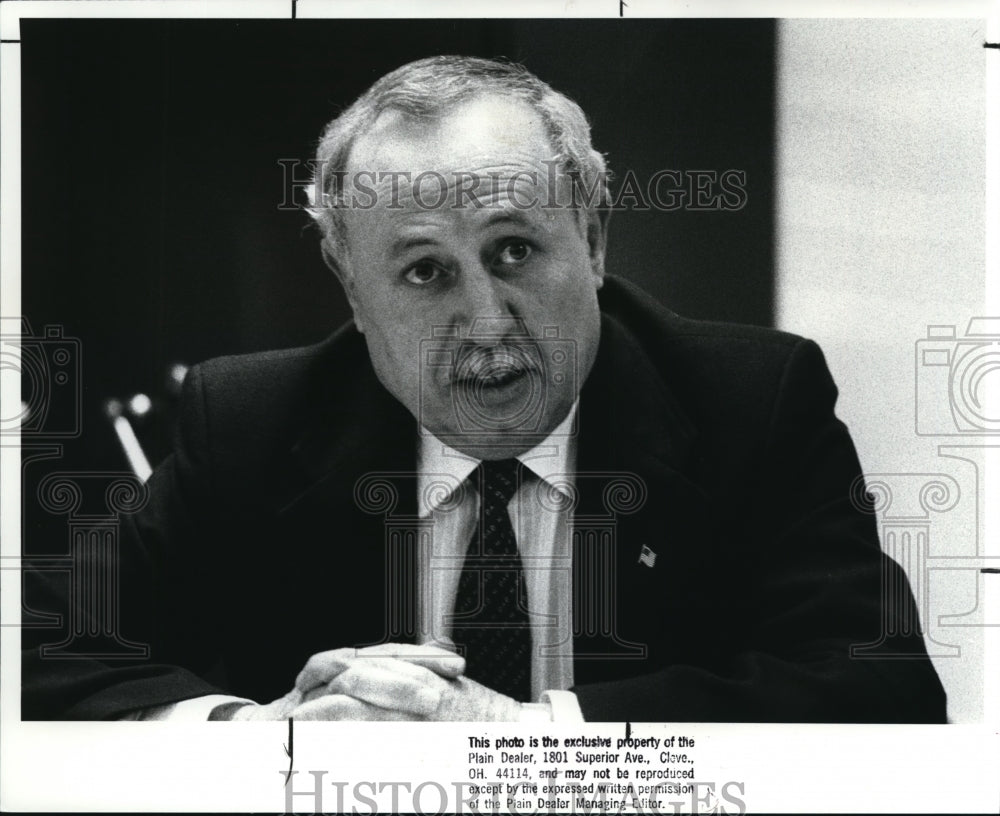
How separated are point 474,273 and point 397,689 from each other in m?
1.08

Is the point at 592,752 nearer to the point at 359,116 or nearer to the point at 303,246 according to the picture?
the point at 303,246

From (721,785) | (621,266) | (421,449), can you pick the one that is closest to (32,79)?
(421,449)

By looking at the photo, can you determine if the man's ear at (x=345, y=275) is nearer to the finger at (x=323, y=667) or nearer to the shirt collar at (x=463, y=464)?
the shirt collar at (x=463, y=464)

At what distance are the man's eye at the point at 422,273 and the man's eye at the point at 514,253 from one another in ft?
0.55

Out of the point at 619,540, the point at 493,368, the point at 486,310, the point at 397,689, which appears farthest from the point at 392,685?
the point at 486,310

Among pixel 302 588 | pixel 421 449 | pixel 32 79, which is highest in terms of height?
pixel 32 79

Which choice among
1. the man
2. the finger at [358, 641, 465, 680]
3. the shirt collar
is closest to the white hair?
the man

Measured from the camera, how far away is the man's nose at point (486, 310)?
273 cm

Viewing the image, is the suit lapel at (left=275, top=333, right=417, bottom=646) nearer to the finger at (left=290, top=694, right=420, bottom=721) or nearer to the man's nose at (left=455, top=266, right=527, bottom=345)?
the finger at (left=290, top=694, right=420, bottom=721)

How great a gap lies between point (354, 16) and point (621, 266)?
0.96 m

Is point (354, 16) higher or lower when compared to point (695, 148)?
higher

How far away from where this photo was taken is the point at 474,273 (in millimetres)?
2732

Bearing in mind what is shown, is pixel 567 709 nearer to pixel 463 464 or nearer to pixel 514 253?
pixel 463 464

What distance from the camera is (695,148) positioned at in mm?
2838
